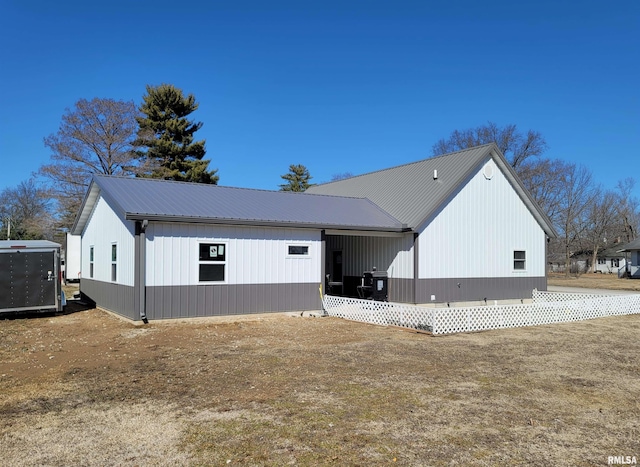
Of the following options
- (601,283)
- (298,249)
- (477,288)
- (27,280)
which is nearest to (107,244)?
(27,280)

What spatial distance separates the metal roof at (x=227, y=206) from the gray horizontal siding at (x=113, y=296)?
2271 millimetres

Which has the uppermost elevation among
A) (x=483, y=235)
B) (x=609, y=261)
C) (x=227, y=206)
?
(x=227, y=206)

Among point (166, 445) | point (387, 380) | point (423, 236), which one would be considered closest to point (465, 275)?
point (423, 236)

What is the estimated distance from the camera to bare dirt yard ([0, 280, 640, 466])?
478cm

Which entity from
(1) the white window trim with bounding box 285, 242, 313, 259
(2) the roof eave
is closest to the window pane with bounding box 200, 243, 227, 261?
(2) the roof eave

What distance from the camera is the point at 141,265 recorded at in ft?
42.3

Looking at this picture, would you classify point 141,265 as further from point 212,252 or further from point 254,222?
point 254,222

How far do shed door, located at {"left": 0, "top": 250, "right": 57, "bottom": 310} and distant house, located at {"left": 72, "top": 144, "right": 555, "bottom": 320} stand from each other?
5.59ft

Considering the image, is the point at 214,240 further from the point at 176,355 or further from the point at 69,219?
the point at 69,219

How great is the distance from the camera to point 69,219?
113 feet

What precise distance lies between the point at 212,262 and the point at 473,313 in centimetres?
703

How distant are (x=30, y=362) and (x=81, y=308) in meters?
9.15

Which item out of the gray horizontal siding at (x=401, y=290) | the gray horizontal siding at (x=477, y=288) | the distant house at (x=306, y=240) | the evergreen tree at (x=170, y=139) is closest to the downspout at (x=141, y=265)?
the distant house at (x=306, y=240)

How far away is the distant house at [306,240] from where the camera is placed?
13516mm
